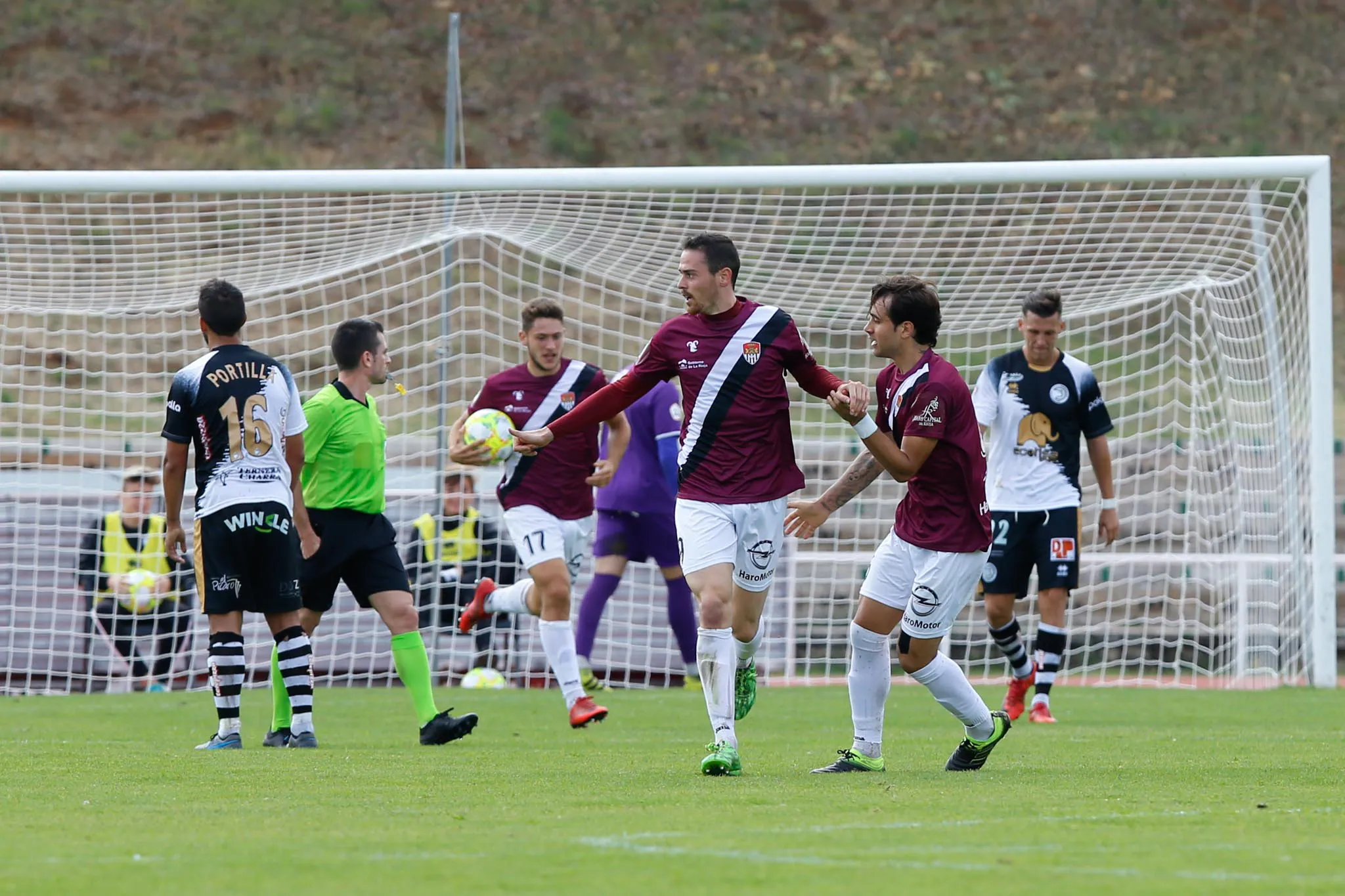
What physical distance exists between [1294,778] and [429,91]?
33.7m

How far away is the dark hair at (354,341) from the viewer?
8.63 metres

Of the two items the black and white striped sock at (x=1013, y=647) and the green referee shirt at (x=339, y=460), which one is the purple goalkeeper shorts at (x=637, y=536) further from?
the green referee shirt at (x=339, y=460)

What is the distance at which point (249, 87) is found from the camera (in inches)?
1517

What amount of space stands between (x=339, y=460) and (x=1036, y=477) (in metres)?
3.79

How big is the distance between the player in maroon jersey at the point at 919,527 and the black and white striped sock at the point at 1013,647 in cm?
294

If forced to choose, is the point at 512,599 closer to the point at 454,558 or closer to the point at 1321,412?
the point at 454,558

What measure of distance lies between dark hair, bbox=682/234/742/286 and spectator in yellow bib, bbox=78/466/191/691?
7.11m

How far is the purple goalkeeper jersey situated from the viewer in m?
11.9

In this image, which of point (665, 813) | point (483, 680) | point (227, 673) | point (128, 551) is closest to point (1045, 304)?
point (227, 673)

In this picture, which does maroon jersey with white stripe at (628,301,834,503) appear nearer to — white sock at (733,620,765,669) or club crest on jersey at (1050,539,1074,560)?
white sock at (733,620,765,669)

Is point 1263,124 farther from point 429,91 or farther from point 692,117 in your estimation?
point 429,91

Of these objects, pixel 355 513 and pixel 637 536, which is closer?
pixel 355 513

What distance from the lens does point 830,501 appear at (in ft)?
22.5

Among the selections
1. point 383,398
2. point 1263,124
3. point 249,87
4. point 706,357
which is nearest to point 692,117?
point 249,87
